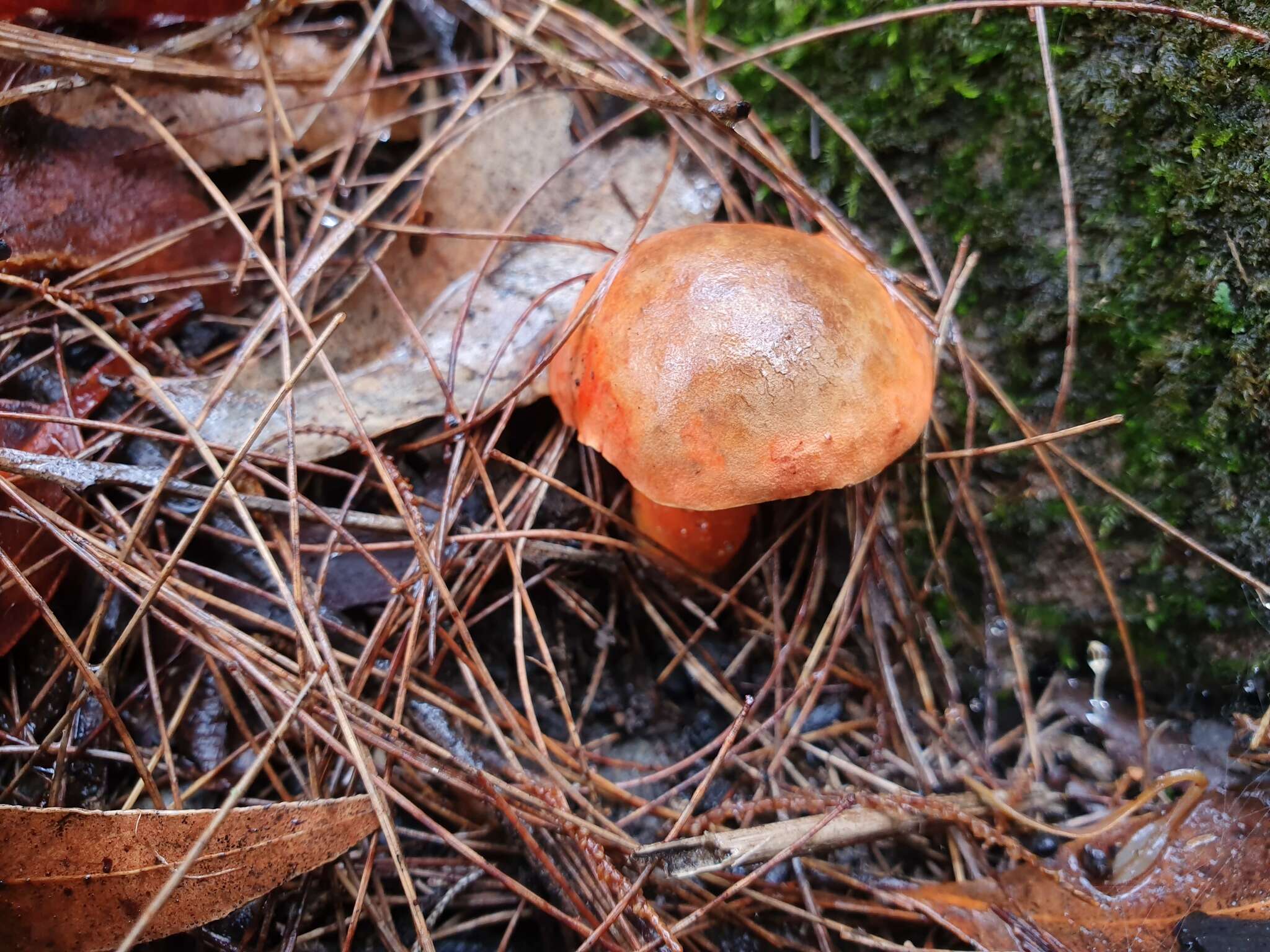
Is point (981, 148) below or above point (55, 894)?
above

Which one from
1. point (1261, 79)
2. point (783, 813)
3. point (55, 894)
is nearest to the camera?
point (55, 894)

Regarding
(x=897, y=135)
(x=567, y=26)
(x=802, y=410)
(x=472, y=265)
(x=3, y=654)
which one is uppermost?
(x=567, y=26)

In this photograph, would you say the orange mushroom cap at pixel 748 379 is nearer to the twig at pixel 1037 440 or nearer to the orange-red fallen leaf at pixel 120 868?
the twig at pixel 1037 440

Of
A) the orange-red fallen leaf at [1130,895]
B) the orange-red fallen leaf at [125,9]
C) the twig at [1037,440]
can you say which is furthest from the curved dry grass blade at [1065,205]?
the orange-red fallen leaf at [125,9]

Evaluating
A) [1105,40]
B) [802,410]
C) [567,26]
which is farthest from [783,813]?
[567,26]

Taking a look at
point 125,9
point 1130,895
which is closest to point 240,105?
point 125,9

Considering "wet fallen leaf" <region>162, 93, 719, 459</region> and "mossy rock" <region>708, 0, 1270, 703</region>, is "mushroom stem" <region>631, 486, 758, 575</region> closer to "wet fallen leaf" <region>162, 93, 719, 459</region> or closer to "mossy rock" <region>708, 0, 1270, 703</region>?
"wet fallen leaf" <region>162, 93, 719, 459</region>

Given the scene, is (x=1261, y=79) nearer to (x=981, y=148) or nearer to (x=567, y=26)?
(x=981, y=148)
